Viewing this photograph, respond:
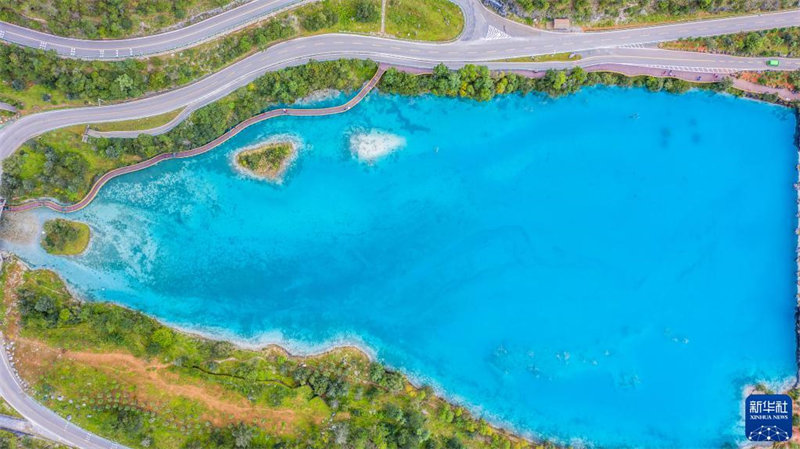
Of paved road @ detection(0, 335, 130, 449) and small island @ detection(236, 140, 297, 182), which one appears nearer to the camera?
paved road @ detection(0, 335, 130, 449)

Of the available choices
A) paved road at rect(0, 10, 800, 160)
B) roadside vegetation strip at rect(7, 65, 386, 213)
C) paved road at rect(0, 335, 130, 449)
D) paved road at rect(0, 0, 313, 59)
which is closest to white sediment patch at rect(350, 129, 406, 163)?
roadside vegetation strip at rect(7, 65, 386, 213)

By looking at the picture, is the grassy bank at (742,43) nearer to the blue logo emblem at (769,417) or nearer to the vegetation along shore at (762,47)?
the vegetation along shore at (762,47)

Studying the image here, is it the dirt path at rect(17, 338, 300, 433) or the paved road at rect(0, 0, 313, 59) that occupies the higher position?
the paved road at rect(0, 0, 313, 59)

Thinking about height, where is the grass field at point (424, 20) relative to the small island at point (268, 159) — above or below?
above

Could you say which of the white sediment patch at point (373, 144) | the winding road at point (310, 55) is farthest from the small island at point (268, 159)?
the white sediment patch at point (373, 144)

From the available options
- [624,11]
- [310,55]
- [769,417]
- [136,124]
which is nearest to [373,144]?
[310,55]

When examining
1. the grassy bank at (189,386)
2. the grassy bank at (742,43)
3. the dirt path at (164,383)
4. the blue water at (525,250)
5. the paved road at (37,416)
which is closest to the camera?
the paved road at (37,416)

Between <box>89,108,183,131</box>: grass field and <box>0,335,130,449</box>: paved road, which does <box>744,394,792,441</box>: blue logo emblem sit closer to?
<box>0,335,130,449</box>: paved road
